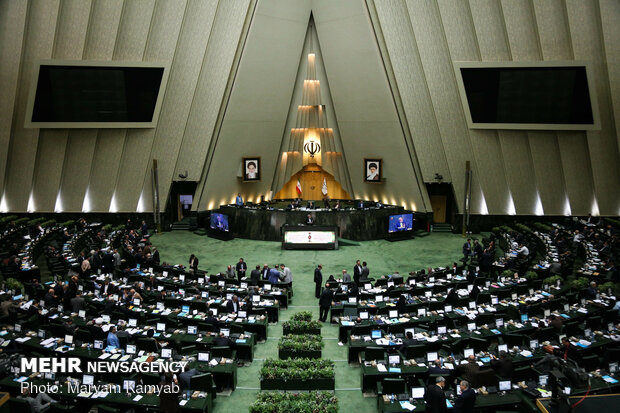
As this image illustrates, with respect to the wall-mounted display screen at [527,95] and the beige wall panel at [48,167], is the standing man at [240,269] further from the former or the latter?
the beige wall panel at [48,167]

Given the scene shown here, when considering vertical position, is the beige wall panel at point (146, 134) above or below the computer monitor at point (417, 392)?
above

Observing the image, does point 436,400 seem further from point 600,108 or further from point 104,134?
point 104,134

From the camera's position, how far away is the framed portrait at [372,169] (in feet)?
96.8

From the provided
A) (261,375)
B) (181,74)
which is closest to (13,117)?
(181,74)

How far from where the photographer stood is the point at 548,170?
2575 centimetres

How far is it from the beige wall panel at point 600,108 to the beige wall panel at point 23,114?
2633cm

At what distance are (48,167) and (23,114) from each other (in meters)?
3.12

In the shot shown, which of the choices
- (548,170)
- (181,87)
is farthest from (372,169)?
(181,87)

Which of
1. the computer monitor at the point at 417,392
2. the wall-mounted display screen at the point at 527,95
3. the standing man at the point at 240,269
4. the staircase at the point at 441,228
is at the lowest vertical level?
the computer monitor at the point at 417,392

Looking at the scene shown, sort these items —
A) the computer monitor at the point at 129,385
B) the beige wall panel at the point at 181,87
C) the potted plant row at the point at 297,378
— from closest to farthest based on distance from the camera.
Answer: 1. the computer monitor at the point at 129,385
2. the potted plant row at the point at 297,378
3. the beige wall panel at the point at 181,87

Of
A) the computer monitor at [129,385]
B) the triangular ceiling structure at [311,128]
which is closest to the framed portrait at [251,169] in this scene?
the triangular ceiling structure at [311,128]

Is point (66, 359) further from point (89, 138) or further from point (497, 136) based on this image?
point (497, 136)

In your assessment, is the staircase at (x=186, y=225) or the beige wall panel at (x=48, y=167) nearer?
the beige wall panel at (x=48, y=167)

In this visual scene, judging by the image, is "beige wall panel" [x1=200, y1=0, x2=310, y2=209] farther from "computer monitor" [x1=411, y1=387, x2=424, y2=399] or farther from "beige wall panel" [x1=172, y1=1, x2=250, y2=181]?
"computer monitor" [x1=411, y1=387, x2=424, y2=399]
